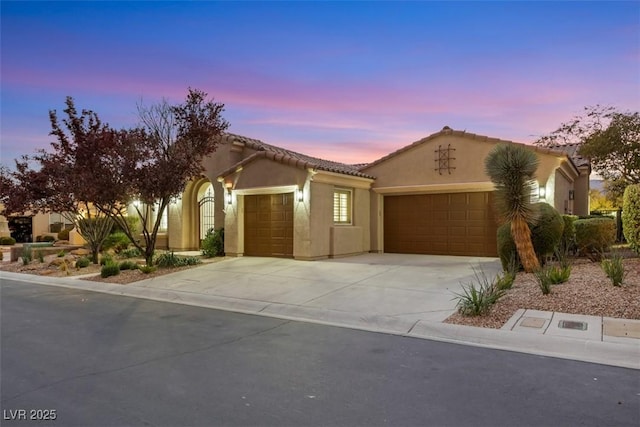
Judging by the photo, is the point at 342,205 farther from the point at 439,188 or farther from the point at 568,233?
the point at 568,233

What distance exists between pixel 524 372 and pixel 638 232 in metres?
7.08

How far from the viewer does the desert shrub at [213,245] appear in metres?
15.9

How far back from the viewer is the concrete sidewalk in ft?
18.3

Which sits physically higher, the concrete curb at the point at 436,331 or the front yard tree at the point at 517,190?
the front yard tree at the point at 517,190

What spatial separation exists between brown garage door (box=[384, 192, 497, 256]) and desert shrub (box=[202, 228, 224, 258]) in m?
6.61

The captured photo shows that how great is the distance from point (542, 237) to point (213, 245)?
11.2 meters

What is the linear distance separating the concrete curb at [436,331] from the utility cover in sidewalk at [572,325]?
550mm

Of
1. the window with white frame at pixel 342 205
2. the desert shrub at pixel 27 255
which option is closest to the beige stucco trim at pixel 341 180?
the window with white frame at pixel 342 205

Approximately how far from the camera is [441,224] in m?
15.8

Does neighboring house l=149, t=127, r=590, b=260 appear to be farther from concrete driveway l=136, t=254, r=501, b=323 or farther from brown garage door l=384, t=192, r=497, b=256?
concrete driveway l=136, t=254, r=501, b=323

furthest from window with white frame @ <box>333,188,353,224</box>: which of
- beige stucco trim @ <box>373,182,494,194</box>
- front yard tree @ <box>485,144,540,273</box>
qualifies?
front yard tree @ <box>485,144,540,273</box>

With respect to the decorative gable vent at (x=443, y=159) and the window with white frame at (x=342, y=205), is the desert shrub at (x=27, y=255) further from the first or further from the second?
the decorative gable vent at (x=443, y=159)

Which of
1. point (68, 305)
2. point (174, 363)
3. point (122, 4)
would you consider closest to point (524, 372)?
point (174, 363)

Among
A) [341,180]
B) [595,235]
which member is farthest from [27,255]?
[595,235]
